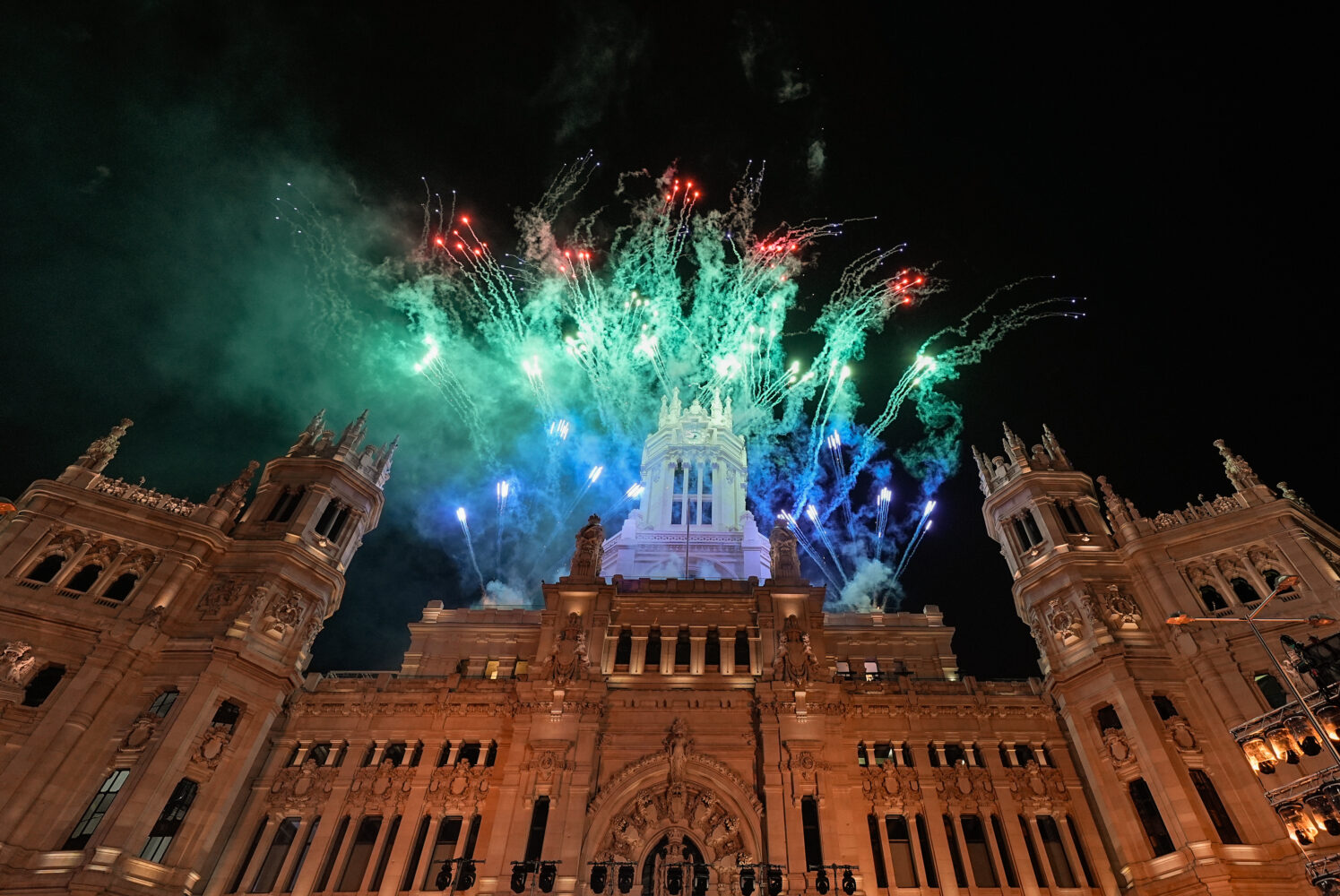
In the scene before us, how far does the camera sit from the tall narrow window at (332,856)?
38.4m

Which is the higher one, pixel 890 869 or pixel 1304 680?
pixel 1304 680

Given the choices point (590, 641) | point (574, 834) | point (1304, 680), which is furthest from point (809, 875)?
point (1304, 680)

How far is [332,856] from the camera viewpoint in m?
39.7

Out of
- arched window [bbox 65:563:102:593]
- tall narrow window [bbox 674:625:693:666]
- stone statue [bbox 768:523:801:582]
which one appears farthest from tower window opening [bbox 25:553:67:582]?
stone statue [bbox 768:523:801:582]

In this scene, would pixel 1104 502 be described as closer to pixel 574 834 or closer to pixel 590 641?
pixel 590 641

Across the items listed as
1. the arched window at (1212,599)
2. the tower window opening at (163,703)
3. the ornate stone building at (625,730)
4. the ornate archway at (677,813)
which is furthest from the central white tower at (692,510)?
the tower window opening at (163,703)

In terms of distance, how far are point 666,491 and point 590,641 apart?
33.0 meters

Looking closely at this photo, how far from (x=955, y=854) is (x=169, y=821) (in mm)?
36852

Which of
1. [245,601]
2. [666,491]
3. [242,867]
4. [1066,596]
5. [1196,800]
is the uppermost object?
[666,491]

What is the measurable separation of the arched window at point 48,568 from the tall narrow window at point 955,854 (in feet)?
158

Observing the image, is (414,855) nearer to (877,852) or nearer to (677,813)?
(677,813)

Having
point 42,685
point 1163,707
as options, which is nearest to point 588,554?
point 42,685

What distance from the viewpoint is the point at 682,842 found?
127ft

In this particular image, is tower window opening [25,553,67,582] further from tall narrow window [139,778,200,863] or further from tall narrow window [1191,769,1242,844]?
tall narrow window [1191,769,1242,844]
